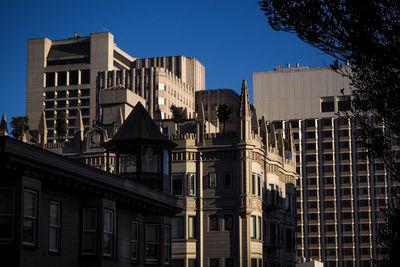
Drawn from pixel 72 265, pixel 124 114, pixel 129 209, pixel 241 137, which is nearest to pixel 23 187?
pixel 72 265

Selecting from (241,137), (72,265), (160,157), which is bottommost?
(72,265)

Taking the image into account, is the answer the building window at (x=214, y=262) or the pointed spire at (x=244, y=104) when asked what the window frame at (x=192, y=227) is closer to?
the building window at (x=214, y=262)

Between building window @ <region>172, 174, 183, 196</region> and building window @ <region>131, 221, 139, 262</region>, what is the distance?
36536 mm

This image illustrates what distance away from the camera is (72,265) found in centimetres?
3766

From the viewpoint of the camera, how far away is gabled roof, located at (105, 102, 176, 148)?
4841cm

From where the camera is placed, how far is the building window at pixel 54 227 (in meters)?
35.9

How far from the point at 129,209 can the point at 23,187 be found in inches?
491

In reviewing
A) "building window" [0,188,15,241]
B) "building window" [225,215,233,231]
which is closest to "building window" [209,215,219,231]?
"building window" [225,215,233,231]

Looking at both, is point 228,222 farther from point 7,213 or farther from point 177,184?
point 7,213

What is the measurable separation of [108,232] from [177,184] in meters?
42.3

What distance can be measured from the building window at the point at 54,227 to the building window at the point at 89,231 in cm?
240

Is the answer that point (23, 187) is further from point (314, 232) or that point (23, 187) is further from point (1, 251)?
point (314, 232)

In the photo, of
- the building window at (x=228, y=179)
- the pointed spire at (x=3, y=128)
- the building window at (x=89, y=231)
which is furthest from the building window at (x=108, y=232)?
the pointed spire at (x=3, y=128)

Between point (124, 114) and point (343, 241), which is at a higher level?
point (124, 114)
